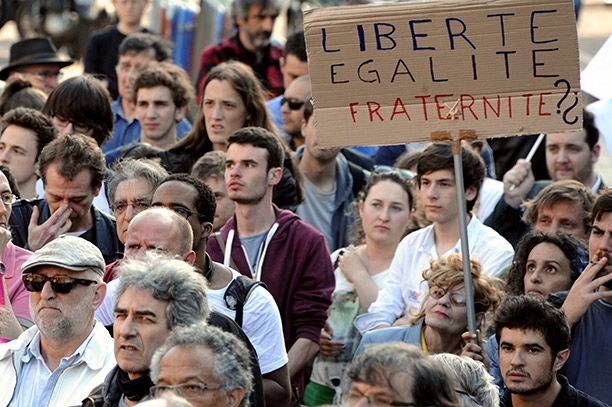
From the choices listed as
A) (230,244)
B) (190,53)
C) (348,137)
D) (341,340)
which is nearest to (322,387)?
(341,340)

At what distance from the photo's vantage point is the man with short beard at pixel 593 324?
745 cm

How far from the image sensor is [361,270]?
934cm

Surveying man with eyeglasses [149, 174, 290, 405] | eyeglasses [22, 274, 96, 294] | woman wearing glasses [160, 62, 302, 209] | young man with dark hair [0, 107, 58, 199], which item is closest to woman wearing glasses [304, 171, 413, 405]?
woman wearing glasses [160, 62, 302, 209]

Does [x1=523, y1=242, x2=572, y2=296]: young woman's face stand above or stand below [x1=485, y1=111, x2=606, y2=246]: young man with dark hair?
below

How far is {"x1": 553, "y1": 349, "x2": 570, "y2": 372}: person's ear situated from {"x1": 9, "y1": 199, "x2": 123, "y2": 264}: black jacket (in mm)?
2642

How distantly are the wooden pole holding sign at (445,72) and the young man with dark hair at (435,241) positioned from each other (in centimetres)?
160

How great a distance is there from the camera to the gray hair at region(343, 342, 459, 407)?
17.2ft

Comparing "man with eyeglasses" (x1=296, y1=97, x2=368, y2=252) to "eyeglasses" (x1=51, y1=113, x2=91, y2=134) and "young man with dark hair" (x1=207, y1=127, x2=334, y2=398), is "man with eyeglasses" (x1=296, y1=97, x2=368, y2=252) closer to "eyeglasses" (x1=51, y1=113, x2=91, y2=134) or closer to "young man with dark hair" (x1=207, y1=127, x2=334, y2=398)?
"young man with dark hair" (x1=207, y1=127, x2=334, y2=398)

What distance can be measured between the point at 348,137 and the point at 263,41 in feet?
20.7

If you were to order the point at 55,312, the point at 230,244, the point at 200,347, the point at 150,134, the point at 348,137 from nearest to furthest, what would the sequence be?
the point at 200,347, the point at 55,312, the point at 348,137, the point at 230,244, the point at 150,134

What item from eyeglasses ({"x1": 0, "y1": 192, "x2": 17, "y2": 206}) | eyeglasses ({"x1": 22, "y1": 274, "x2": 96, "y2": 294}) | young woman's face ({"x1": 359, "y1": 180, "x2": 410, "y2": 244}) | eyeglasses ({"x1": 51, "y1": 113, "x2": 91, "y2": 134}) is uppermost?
eyeglasses ({"x1": 51, "y1": 113, "x2": 91, "y2": 134})

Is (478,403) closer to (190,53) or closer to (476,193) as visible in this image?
(476,193)

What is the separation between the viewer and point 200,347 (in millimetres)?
5715

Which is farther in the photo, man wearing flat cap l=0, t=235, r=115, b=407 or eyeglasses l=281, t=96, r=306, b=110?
eyeglasses l=281, t=96, r=306, b=110
